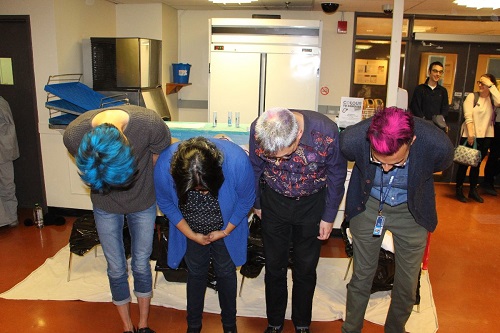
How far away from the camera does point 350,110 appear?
10.9 feet

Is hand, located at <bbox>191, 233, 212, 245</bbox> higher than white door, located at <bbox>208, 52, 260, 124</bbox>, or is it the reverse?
white door, located at <bbox>208, 52, 260, 124</bbox>

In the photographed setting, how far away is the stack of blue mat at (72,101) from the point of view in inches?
142

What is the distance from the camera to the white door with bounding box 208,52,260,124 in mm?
4898

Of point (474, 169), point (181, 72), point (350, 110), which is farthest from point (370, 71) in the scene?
point (350, 110)

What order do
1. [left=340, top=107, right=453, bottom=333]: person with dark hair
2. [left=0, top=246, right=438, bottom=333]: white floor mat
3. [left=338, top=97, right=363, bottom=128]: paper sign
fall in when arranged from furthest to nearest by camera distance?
[left=338, top=97, right=363, bottom=128]: paper sign < [left=0, top=246, right=438, bottom=333]: white floor mat < [left=340, top=107, right=453, bottom=333]: person with dark hair

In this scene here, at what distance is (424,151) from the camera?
6.08ft

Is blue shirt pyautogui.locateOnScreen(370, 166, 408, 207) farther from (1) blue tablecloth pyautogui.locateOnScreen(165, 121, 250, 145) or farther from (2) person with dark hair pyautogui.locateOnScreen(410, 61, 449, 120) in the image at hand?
(2) person with dark hair pyautogui.locateOnScreen(410, 61, 449, 120)

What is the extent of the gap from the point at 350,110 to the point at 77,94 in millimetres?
2439

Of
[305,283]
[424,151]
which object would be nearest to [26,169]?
[305,283]

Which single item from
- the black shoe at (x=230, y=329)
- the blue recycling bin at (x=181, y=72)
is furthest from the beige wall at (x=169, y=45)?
the black shoe at (x=230, y=329)

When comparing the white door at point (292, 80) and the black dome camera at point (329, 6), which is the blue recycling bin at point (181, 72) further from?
the black dome camera at point (329, 6)

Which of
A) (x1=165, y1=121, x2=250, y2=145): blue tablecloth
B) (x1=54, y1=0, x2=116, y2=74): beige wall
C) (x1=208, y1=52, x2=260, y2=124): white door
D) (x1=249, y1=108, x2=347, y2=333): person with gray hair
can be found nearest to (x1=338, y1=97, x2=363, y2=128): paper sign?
(x1=165, y1=121, x2=250, y2=145): blue tablecloth

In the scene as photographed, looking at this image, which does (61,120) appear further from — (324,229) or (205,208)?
(324,229)

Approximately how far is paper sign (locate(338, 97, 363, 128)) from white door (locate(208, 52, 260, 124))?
1807 mm
